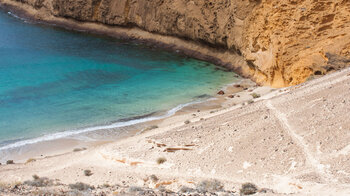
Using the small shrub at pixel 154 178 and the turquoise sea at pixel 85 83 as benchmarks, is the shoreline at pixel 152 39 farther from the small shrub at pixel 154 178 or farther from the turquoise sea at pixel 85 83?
the small shrub at pixel 154 178

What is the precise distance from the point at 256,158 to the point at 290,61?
12.5 m

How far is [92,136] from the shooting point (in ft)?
63.7

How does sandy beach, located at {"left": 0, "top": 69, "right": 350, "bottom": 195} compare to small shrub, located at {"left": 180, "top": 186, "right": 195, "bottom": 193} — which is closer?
small shrub, located at {"left": 180, "top": 186, "right": 195, "bottom": 193}

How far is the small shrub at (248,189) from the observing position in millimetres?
9609

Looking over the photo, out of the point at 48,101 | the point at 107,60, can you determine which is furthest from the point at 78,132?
the point at 107,60

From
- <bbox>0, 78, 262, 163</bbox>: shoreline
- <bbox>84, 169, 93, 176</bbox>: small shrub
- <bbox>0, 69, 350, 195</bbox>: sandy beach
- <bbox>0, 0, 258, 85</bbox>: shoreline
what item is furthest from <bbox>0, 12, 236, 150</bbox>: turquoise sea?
<bbox>84, 169, 93, 176</bbox>: small shrub

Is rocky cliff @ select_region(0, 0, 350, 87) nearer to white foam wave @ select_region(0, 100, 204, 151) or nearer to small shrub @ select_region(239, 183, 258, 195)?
white foam wave @ select_region(0, 100, 204, 151)

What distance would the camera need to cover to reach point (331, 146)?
11.5 meters

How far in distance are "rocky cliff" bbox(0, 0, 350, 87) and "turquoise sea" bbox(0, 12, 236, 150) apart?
2469 mm

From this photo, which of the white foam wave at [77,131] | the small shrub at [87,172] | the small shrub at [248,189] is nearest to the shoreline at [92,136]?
the white foam wave at [77,131]

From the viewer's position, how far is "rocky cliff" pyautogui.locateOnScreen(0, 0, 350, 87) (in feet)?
71.8

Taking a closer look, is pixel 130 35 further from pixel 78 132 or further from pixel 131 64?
pixel 78 132

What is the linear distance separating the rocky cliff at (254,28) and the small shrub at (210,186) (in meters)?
13.1

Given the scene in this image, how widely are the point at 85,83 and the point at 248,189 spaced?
791 inches
